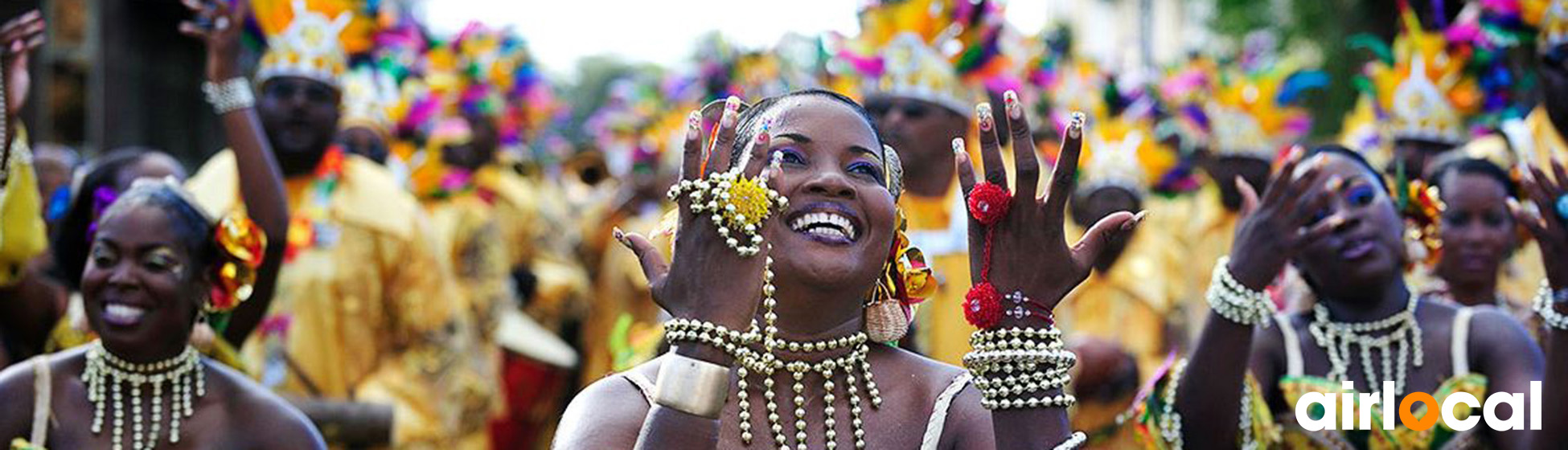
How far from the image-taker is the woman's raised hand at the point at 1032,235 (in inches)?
141

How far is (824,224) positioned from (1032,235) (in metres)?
0.36

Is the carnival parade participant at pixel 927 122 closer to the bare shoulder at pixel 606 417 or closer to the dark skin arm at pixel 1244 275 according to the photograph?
the dark skin arm at pixel 1244 275

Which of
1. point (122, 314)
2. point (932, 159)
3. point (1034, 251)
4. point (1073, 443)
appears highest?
point (932, 159)

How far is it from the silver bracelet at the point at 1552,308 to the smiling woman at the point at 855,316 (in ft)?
5.74

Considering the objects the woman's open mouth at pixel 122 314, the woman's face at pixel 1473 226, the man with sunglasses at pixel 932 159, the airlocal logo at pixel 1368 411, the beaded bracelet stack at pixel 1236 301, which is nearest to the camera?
the beaded bracelet stack at pixel 1236 301

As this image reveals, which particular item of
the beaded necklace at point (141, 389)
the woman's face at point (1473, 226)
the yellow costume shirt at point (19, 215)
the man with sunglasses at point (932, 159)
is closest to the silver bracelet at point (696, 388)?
the beaded necklace at point (141, 389)

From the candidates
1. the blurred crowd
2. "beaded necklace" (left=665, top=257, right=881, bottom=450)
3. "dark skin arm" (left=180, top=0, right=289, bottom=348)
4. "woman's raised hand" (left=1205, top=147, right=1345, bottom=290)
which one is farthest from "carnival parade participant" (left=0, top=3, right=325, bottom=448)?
"woman's raised hand" (left=1205, top=147, right=1345, bottom=290)

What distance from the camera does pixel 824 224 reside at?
3557mm

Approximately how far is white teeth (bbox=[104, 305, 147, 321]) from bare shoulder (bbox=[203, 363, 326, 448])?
220 millimetres

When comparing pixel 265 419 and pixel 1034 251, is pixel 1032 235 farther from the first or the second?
pixel 265 419

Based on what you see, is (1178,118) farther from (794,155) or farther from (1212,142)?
(794,155)

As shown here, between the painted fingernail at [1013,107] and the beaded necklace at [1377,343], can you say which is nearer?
the painted fingernail at [1013,107]

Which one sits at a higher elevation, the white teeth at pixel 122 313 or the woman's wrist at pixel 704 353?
the white teeth at pixel 122 313

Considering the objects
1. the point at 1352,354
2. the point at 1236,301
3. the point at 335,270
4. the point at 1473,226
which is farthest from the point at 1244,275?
the point at 335,270
